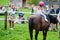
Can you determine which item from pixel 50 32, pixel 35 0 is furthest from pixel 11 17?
pixel 35 0

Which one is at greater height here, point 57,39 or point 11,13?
point 11,13

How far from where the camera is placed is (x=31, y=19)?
8969 millimetres

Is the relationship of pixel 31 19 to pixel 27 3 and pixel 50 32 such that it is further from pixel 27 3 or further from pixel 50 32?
pixel 27 3

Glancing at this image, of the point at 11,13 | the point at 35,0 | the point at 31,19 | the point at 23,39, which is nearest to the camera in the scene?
the point at 31,19

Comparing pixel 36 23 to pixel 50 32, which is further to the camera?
pixel 50 32

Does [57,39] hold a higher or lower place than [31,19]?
lower

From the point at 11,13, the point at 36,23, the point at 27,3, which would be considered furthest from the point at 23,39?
the point at 27,3

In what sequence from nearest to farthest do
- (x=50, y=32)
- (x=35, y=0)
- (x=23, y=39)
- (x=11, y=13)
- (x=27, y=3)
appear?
(x=23, y=39)
(x=50, y=32)
(x=11, y=13)
(x=35, y=0)
(x=27, y=3)

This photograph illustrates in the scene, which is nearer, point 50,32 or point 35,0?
point 50,32

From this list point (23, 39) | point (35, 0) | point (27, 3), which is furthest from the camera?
point (27, 3)

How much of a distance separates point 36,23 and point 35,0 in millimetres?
33315

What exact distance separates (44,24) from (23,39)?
4.90ft

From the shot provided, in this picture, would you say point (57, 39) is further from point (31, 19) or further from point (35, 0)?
Result: point (35, 0)

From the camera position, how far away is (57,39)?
10438 mm
